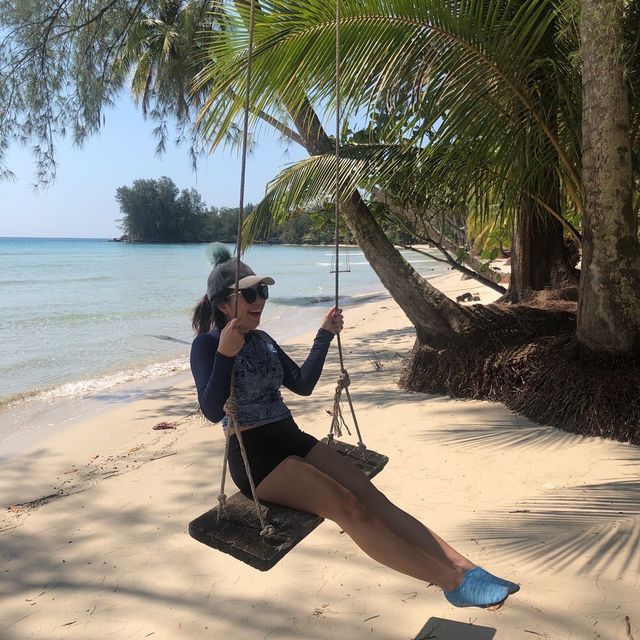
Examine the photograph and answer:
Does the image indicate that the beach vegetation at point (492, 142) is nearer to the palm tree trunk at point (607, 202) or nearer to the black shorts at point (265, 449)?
the palm tree trunk at point (607, 202)

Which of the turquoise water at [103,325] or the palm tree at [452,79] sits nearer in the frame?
the palm tree at [452,79]

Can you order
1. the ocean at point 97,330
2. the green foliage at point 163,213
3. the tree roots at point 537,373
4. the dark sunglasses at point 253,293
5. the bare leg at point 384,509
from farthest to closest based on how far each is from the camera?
the green foliage at point 163,213 < the ocean at point 97,330 < the tree roots at point 537,373 < the dark sunglasses at point 253,293 < the bare leg at point 384,509

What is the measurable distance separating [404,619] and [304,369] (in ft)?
3.74

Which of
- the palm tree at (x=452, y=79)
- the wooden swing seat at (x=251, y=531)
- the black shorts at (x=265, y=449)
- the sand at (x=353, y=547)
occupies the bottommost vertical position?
the sand at (x=353, y=547)

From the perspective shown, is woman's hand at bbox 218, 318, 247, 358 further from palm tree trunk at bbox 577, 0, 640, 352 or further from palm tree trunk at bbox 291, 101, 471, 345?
palm tree trunk at bbox 291, 101, 471, 345

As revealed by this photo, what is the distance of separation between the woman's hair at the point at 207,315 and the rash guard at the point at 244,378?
12cm

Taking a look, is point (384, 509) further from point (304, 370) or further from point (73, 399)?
point (73, 399)

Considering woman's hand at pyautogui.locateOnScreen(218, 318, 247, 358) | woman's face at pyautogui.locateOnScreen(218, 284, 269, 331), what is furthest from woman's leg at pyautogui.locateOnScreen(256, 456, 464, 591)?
woman's face at pyautogui.locateOnScreen(218, 284, 269, 331)

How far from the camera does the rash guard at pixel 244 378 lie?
2297mm

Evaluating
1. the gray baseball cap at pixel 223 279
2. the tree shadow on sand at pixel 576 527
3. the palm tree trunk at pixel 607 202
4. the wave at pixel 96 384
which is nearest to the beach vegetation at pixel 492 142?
the palm tree trunk at pixel 607 202

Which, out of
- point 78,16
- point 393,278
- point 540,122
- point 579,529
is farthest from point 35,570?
point 78,16

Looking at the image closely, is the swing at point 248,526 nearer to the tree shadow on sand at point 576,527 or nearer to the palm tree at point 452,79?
the tree shadow on sand at point 576,527

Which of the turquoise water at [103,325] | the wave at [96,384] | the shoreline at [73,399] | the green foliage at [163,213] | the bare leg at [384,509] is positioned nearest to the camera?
the bare leg at [384,509]

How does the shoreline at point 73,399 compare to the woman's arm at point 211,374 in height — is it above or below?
below
